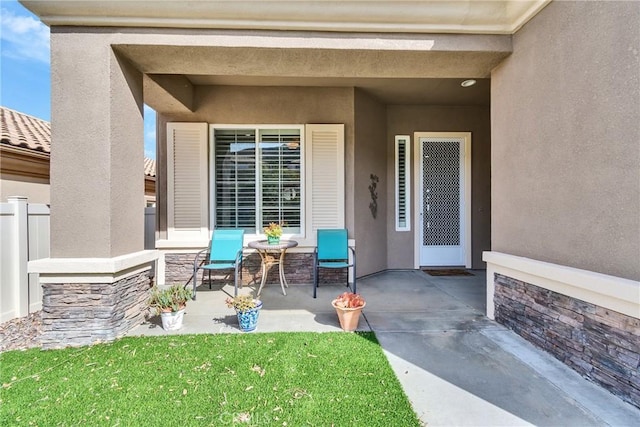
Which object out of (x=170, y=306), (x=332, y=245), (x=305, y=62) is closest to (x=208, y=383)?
(x=170, y=306)

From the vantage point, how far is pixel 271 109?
4.81m

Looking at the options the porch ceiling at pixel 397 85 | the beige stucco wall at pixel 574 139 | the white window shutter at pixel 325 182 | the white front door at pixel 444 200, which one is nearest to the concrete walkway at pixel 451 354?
the beige stucco wall at pixel 574 139

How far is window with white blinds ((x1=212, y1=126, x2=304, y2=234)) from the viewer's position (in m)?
4.90

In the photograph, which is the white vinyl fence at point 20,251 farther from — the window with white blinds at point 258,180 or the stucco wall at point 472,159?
the stucco wall at point 472,159

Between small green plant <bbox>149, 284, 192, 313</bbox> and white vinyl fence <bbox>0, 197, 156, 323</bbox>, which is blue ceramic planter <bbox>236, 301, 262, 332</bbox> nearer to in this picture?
small green plant <bbox>149, 284, 192, 313</bbox>

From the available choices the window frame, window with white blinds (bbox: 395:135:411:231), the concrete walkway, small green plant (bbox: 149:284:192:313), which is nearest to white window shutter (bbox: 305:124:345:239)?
the window frame

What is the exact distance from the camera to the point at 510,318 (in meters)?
3.00

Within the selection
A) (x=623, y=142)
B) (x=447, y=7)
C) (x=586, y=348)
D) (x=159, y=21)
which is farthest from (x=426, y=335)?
(x=159, y=21)

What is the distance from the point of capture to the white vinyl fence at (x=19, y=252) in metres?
3.20

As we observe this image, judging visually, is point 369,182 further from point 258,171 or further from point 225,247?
point 225,247

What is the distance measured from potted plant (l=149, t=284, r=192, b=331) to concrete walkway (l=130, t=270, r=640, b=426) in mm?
110

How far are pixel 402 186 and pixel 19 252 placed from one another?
5.80 meters

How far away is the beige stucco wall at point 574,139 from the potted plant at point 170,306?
3584 mm

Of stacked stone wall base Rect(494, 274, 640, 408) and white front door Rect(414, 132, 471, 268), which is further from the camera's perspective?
white front door Rect(414, 132, 471, 268)
